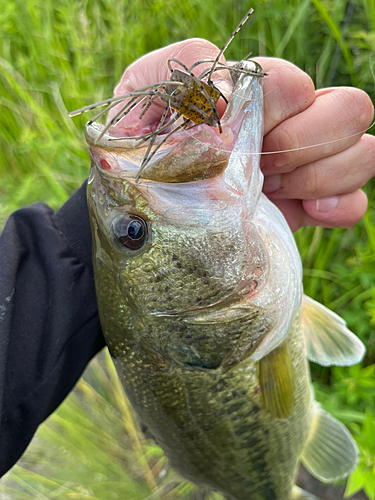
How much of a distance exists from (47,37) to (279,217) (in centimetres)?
241

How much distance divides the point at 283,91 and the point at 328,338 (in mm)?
923

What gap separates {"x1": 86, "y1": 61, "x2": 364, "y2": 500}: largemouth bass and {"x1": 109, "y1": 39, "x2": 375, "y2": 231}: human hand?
0.22m

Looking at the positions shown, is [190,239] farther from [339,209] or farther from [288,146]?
[339,209]

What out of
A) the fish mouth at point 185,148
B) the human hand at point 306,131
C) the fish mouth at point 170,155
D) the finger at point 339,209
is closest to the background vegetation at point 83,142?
the finger at point 339,209

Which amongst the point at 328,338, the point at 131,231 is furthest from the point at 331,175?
the point at 131,231

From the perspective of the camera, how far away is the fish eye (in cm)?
102

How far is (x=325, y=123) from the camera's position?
51.8 inches

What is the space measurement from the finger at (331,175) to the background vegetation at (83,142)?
51 cm

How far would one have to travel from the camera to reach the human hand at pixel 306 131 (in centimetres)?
124

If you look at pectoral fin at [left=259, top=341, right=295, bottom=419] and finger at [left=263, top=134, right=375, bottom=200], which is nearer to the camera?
pectoral fin at [left=259, top=341, right=295, bottom=419]

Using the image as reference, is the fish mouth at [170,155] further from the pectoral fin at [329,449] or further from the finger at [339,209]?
the pectoral fin at [329,449]

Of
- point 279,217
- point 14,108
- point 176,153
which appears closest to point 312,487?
point 279,217

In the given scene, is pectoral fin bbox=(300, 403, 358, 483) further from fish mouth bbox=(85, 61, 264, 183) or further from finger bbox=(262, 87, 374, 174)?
fish mouth bbox=(85, 61, 264, 183)

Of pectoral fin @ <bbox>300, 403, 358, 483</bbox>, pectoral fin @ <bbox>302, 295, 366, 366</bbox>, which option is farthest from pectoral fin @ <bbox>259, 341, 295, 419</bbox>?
pectoral fin @ <bbox>300, 403, 358, 483</bbox>
